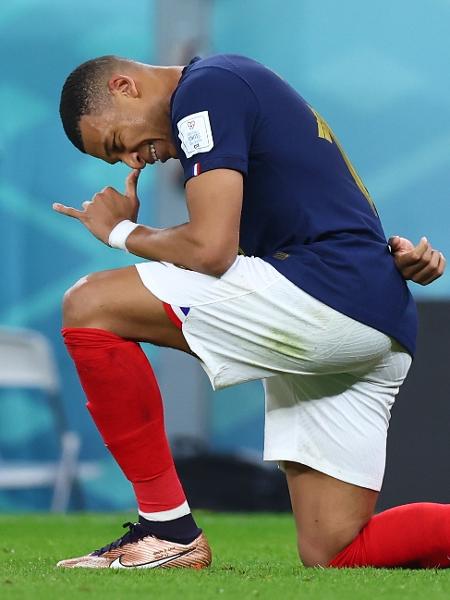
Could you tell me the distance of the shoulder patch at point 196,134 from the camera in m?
2.21

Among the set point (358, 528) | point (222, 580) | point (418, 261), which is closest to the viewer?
point (222, 580)

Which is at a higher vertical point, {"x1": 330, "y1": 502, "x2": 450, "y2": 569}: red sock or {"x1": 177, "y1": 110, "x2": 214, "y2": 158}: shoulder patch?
{"x1": 177, "y1": 110, "x2": 214, "y2": 158}: shoulder patch

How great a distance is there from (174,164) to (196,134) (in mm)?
3959

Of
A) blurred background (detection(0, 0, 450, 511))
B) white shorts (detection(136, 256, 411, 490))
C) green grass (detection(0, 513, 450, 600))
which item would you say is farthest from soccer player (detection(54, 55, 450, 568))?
blurred background (detection(0, 0, 450, 511))

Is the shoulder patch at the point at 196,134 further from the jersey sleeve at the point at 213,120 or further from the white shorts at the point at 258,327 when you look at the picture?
the white shorts at the point at 258,327

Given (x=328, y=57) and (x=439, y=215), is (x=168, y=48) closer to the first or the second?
(x=328, y=57)

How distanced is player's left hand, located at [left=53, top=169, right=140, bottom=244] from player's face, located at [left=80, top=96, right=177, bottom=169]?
68 mm

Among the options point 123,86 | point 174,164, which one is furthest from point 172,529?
point 174,164

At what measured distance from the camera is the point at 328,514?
2.50m

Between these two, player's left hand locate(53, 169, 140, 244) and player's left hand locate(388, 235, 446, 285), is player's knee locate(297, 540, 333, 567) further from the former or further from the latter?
player's left hand locate(53, 169, 140, 244)

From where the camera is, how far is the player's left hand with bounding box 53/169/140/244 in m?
2.46

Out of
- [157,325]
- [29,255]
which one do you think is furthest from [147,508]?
[29,255]

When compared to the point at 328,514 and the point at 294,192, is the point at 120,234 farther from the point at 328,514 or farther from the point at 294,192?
the point at 328,514

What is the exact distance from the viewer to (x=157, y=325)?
230 centimetres
